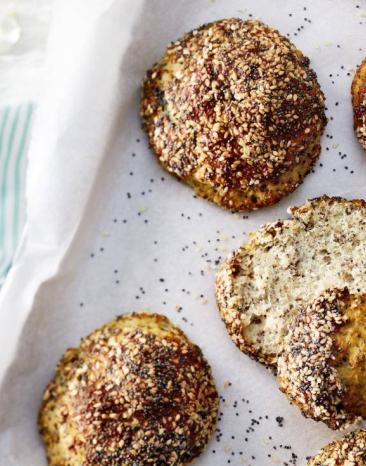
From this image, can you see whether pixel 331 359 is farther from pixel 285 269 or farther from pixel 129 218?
pixel 129 218

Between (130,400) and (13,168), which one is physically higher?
(13,168)

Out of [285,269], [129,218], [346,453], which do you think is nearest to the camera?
[346,453]

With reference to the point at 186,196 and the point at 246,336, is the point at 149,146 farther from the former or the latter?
the point at 246,336

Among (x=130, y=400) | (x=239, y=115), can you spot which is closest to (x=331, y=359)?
(x=130, y=400)

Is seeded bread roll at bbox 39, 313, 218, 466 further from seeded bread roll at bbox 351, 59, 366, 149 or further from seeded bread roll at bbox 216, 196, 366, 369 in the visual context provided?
seeded bread roll at bbox 351, 59, 366, 149

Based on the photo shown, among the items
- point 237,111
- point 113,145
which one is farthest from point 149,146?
point 237,111

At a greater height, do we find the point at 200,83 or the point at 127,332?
the point at 200,83
